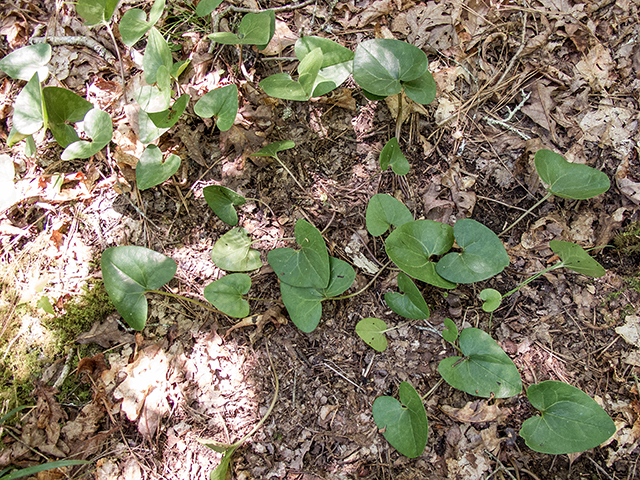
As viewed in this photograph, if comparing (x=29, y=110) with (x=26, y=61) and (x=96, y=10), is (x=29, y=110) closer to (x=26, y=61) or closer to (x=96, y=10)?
(x=26, y=61)

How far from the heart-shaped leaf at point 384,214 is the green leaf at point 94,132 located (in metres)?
1.47

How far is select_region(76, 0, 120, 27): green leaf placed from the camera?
1990mm

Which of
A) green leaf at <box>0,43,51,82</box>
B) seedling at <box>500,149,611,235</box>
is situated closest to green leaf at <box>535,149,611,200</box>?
seedling at <box>500,149,611,235</box>

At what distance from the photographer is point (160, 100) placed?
196cm

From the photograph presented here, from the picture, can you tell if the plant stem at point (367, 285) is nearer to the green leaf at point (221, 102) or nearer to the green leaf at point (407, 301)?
the green leaf at point (407, 301)

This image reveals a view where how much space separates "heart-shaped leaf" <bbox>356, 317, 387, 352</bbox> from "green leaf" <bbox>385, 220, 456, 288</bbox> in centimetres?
29

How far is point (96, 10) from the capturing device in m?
2.04

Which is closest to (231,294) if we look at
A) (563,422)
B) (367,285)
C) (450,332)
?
(367,285)

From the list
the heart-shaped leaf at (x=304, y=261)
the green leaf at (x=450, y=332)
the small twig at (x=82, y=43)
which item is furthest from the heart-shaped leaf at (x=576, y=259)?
the small twig at (x=82, y=43)

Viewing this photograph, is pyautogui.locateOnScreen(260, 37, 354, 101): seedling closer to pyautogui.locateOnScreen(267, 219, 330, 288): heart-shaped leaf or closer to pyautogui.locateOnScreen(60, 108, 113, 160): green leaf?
pyautogui.locateOnScreen(267, 219, 330, 288): heart-shaped leaf

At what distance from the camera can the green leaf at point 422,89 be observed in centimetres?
186

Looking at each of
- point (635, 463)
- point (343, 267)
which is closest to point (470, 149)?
point (343, 267)

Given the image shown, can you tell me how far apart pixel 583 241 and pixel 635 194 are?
1.16ft

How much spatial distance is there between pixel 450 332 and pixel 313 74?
1.41 metres
